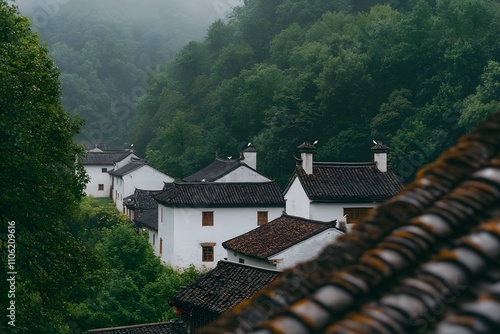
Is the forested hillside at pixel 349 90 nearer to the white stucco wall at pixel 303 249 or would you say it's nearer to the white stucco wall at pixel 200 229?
the white stucco wall at pixel 200 229

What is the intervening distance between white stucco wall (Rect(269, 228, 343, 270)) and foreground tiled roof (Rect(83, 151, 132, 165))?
2239 inches

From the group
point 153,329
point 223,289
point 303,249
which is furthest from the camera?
point 303,249

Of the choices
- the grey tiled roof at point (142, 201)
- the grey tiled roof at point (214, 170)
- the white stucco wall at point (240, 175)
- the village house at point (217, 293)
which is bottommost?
the village house at point (217, 293)

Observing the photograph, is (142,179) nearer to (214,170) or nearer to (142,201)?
(142,201)

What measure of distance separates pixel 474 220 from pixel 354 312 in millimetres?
713

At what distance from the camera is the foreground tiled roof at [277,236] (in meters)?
27.0

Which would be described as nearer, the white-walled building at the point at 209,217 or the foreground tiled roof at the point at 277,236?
the foreground tiled roof at the point at 277,236

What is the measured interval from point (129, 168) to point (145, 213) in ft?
62.0

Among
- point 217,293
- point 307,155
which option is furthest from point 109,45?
point 217,293

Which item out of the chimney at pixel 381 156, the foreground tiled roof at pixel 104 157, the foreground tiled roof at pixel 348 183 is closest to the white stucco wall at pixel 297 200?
the foreground tiled roof at pixel 348 183

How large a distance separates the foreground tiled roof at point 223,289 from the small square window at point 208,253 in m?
23.0

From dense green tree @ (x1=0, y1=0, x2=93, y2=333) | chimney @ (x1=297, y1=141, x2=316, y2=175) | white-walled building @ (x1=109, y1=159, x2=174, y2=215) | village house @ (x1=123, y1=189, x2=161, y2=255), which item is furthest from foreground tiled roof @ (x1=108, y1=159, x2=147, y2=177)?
dense green tree @ (x1=0, y1=0, x2=93, y2=333)

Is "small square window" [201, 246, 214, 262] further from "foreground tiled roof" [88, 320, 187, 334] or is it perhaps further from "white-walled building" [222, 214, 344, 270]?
"foreground tiled roof" [88, 320, 187, 334]

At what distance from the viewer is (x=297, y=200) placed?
40406 mm
